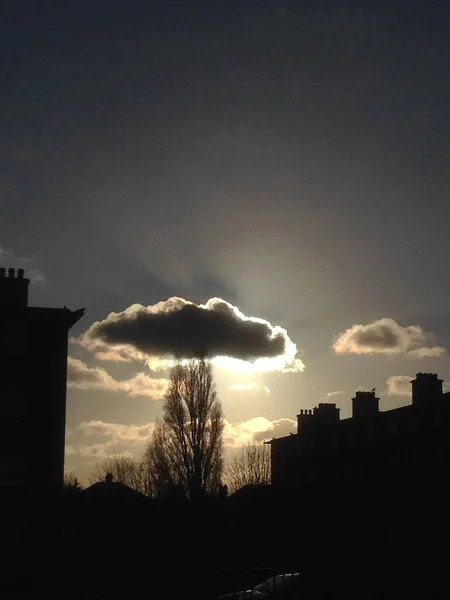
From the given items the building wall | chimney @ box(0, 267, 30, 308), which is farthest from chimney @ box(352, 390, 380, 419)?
chimney @ box(0, 267, 30, 308)

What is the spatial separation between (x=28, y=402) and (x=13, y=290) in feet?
19.8

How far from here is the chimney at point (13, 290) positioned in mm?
40188

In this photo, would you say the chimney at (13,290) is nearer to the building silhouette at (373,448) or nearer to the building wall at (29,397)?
the building wall at (29,397)

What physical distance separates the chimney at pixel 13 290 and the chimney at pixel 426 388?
29.8 metres

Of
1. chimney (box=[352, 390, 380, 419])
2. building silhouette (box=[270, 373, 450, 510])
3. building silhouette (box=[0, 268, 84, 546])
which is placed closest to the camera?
building silhouette (box=[0, 268, 84, 546])

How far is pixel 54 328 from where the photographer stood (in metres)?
41.9

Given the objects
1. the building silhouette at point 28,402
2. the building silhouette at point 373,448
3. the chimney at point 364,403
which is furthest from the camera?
the chimney at point 364,403

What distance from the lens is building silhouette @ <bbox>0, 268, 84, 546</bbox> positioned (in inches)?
1510

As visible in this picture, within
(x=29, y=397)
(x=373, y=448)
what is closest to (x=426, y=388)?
(x=373, y=448)

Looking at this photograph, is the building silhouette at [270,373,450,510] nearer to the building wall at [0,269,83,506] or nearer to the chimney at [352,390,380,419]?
the chimney at [352,390,380,419]

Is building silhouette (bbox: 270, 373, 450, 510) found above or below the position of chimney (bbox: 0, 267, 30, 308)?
below

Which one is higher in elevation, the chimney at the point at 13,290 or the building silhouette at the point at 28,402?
the chimney at the point at 13,290

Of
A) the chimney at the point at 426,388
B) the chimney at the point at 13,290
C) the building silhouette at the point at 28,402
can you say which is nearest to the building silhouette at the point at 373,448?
the chimney at the point at 426,388

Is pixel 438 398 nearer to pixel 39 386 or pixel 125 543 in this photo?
pixel 125 543
